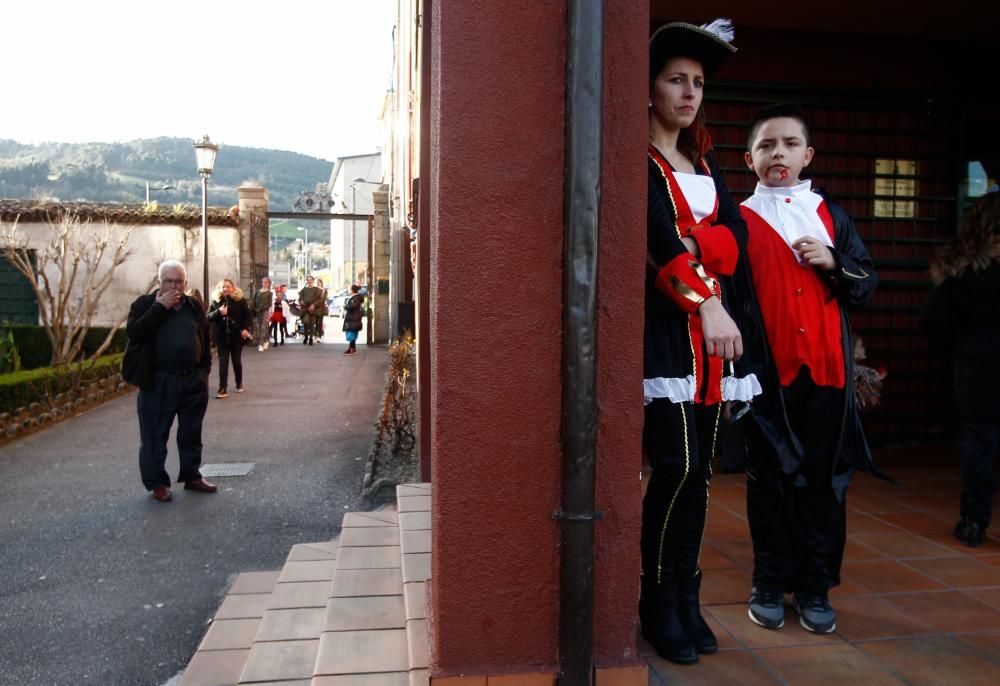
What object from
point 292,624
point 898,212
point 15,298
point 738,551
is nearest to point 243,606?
point 292,624

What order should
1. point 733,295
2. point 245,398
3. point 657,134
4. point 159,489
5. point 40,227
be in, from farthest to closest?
point 40,227 < point 245,398 < point 159,489 < point 733,295 < point 657,134

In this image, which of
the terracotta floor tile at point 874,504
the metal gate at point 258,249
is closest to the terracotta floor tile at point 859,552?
the terracotta floor tile at point 874,504

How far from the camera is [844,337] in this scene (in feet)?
9.32

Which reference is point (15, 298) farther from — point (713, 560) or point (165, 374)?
point (713, 560)

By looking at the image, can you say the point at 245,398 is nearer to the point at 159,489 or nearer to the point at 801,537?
the point at 159,489

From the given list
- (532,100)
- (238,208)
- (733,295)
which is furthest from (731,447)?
(238,208)

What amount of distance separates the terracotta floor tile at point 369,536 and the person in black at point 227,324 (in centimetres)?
860

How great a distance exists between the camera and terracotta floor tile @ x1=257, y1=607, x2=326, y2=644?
3.23 m

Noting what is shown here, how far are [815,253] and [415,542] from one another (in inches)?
82.8

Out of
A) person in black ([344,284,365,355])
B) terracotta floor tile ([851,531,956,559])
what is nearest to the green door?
person in black ([344,284,365,355])

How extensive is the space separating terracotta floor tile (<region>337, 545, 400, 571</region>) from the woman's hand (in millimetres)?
1952

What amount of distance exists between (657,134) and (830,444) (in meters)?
1.23

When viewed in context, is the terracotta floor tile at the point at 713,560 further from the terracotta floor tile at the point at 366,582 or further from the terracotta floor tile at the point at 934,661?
the terracotta floor tile at the point at 366,582

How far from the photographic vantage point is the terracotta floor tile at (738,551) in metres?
3.65
